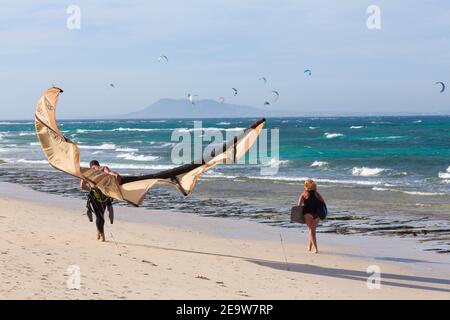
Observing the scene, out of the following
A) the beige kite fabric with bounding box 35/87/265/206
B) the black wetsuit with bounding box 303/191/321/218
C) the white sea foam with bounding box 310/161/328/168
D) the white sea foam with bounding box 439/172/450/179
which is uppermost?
the beige kite fabric with bounding box 35/87/265/206

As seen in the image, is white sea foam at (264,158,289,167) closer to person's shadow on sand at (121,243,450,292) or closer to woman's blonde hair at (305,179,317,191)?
woman's blonde hair at (305,179,317,191)

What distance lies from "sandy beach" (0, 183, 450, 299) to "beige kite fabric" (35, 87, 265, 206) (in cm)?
99

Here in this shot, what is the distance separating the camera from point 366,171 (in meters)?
32.7

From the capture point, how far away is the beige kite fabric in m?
9.65

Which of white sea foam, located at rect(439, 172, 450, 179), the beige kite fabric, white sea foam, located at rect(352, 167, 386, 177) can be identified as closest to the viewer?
the beige kite fabric

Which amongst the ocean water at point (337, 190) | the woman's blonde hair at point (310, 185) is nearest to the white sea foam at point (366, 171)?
the ocean water at point (337, 190)

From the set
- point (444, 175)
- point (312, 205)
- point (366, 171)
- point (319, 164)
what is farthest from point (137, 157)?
point (312, 205)

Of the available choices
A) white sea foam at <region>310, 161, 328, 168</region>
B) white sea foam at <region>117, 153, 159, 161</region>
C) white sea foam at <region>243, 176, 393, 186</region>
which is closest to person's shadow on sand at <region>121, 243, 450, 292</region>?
white sea foam at <region>243, 176, 393, 186</region>

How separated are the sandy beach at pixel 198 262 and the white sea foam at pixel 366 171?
1761 centimetres

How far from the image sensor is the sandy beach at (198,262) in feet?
26.4

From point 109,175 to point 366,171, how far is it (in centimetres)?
2428

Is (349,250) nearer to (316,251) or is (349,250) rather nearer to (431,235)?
(316,251)

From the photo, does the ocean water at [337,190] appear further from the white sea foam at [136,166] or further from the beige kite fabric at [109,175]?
the beige kite fabric at [109,175]
